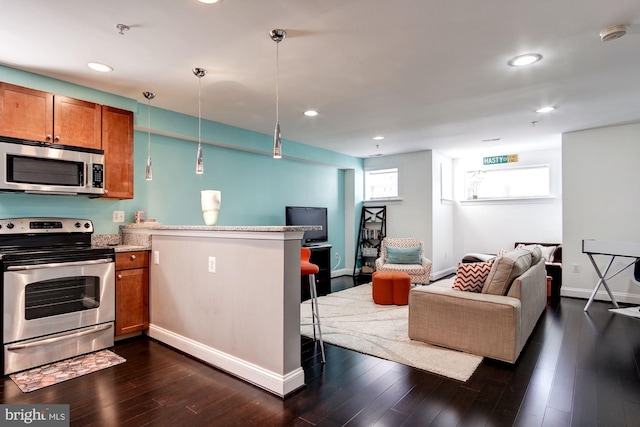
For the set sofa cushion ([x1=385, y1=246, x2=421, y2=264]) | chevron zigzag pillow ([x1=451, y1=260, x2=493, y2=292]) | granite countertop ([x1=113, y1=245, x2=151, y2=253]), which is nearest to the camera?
chevron zigzag pillow ([x1=451, y1=260, x2=493, y2=292])

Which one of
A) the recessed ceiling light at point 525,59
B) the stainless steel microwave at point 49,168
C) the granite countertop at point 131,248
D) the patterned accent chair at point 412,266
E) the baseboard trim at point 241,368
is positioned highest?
the recessed ceiling light at point 525,59

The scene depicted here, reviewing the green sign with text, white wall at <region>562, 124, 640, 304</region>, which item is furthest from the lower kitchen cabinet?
the green sign with text

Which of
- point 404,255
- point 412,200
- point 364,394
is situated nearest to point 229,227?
point 364,394

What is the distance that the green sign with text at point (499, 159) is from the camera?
652 centimetres

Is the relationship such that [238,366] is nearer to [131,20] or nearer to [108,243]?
[108,243]

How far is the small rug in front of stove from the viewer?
2.48 meters

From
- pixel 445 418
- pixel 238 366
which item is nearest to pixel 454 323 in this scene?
pixel 445 418

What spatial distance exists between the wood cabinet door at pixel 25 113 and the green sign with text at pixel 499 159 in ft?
22.4

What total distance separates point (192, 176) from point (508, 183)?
18.8 feet

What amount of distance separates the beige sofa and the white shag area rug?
0.39 ft

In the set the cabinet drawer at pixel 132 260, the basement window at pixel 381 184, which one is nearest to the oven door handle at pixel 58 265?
the cabinet drawer at pixel 132 260

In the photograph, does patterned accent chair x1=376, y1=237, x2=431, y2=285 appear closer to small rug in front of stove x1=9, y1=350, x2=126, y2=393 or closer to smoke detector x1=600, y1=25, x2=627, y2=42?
smoke detector x1=600, y1=25, x2=627, y2=42

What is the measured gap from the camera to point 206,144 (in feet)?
15.2

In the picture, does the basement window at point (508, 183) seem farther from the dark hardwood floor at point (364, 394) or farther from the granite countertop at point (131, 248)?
the granite countertop at point (131, 248)
